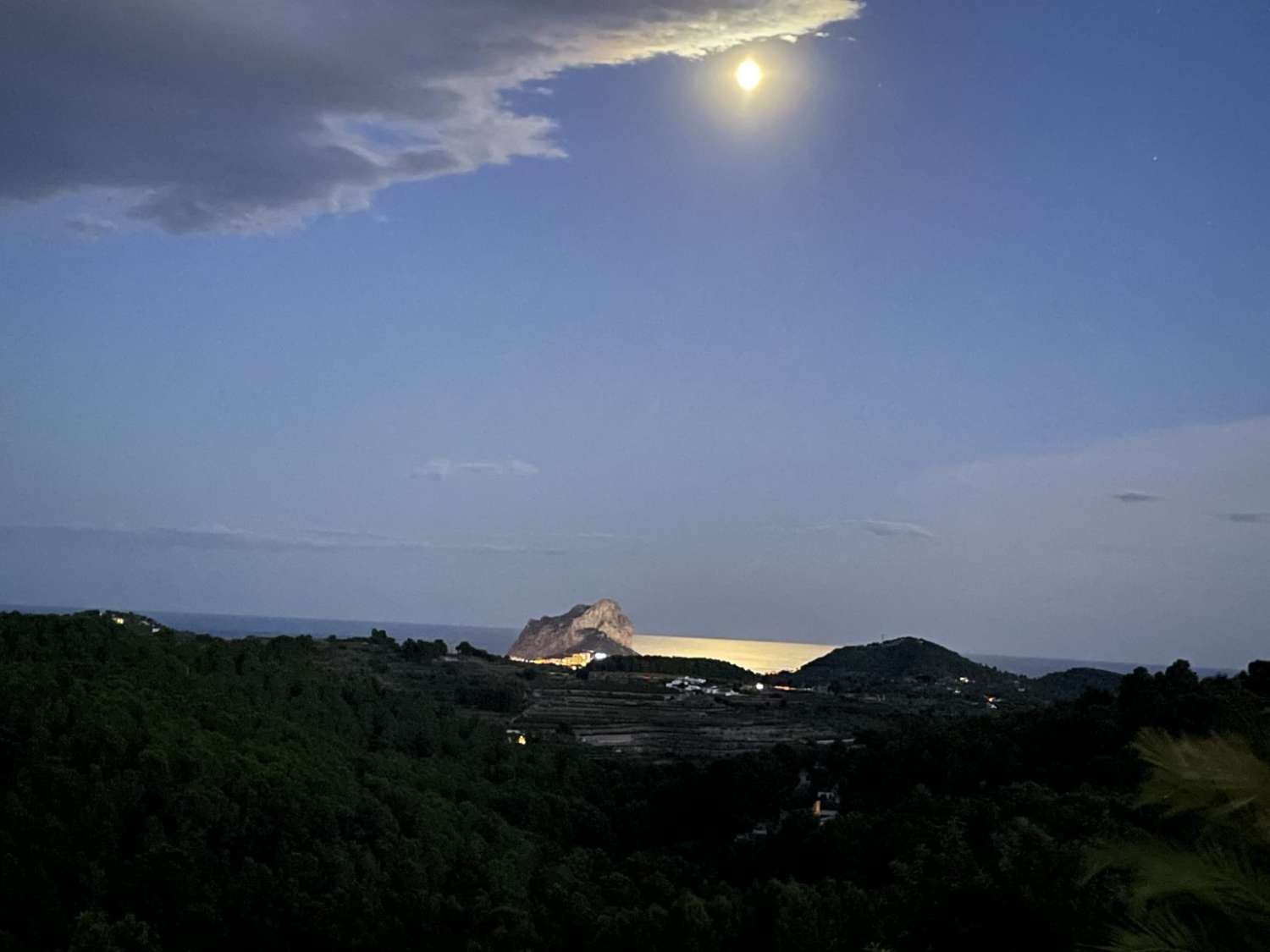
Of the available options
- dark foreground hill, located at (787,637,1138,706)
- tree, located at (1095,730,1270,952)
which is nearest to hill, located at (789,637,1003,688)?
dark foreground hill, located at (787,637,1138,706)

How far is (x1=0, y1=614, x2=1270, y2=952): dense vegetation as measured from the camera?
15.3m

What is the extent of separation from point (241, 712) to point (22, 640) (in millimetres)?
7513

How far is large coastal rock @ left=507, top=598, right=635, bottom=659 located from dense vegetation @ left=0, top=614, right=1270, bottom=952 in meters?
52.4

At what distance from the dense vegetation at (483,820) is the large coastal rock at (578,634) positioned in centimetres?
5240

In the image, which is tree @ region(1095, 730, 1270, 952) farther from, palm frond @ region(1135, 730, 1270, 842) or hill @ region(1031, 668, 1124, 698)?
hill @ region(1031, 668, 1124, 698)

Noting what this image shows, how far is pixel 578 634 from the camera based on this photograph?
96.8m

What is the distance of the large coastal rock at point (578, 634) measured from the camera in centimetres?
9556

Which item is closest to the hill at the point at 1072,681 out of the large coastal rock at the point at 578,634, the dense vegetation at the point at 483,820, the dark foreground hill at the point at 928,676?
the dark foreground hill at the point at 928,676

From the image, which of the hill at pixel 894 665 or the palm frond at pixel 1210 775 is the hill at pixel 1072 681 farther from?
the palm frond at pixel 1210 775

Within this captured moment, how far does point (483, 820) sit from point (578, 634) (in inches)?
2685

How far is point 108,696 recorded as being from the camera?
27578mm

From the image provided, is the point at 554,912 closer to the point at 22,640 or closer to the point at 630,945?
the point at 630,945

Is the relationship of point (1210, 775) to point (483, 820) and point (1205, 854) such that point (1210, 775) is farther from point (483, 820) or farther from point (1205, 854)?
point (483, 820)

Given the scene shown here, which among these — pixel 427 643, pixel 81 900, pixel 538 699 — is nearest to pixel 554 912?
pixel 81 900
